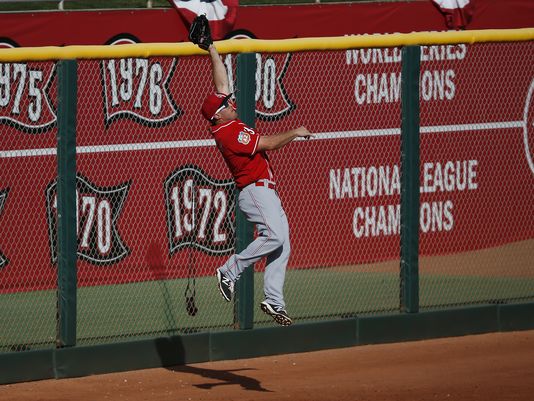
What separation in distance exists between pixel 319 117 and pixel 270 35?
1886 millimetres

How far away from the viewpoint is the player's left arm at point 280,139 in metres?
9.48

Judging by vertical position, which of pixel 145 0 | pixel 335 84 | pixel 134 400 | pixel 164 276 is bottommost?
pixel 134 400

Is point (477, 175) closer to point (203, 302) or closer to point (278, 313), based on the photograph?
point (203, 302)

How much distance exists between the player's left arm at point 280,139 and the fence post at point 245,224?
1397mm

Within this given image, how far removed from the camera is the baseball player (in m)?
9.81

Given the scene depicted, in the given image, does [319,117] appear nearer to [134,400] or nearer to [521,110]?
[521,110]

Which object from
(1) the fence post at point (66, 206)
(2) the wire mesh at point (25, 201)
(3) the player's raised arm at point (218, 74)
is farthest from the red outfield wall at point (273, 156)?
(3) the player's raised arm at point (218, 74)

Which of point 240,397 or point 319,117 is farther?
point 319,117

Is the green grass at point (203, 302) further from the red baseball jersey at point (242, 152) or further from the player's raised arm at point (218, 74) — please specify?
the player's raised arm at point (218, 74)

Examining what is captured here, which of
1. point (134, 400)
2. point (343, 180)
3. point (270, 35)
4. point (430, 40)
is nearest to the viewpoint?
point (134, 400)

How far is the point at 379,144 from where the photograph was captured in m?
13.6

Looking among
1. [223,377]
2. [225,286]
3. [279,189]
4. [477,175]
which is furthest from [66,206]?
[477,175]

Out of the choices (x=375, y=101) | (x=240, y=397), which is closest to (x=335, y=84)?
(x=375, y=101)

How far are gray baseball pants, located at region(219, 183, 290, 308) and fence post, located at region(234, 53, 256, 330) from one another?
3.53 feet
